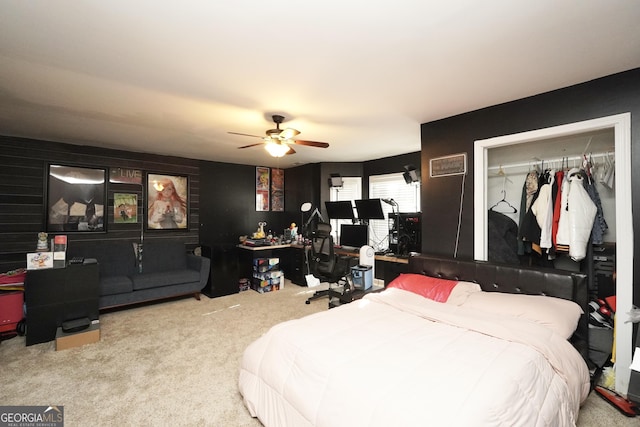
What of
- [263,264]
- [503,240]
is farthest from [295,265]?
[503,240]

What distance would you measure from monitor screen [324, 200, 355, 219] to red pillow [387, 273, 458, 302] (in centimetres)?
239

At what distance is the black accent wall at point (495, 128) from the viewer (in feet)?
6.90

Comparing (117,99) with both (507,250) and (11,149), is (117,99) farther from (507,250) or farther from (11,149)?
(507,250)

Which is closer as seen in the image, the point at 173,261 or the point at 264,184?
the point at 173,261

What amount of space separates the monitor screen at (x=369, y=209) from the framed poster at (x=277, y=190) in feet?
6.91

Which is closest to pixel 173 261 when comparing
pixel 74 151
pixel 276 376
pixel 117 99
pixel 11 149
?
pixel 74 151

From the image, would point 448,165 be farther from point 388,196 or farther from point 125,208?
point 125,208

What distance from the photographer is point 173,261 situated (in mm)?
4711

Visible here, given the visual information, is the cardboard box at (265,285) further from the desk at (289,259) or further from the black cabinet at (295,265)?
the black cabinet at (295,265)

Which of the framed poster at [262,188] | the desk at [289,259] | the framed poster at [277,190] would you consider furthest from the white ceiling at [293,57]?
the framed poster at [277,190]

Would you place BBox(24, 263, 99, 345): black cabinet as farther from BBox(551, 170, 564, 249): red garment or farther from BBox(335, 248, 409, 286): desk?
BBox(551, 170, 564, 249): red garment

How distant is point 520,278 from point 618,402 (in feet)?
3.20

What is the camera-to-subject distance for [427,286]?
271 centimetres

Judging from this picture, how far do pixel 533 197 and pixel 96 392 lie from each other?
166 inches
